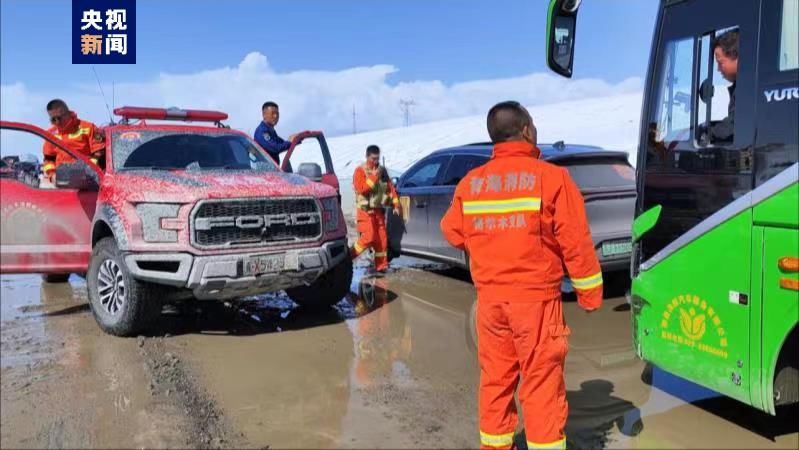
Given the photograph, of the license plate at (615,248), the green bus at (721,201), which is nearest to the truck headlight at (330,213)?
the license plate at (615,248)

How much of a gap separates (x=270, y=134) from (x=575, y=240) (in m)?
6.04

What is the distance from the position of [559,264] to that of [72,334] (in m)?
4.81

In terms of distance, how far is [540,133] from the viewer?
29.8 m

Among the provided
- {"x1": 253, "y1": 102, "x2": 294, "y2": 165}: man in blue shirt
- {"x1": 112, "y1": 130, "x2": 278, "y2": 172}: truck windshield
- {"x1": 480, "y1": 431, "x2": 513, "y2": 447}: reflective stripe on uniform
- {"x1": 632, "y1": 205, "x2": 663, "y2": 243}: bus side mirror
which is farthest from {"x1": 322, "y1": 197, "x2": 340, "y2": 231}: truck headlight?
{"x1": 480, "y1": 431, "x2": 513, "y2": 447}: reflective stripe on uniform

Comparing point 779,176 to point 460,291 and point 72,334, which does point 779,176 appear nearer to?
point 460,291

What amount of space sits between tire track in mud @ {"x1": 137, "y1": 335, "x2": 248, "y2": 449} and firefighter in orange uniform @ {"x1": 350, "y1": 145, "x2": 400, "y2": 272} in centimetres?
360

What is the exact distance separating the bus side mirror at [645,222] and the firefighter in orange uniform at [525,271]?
100cm

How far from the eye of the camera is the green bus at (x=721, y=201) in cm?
315

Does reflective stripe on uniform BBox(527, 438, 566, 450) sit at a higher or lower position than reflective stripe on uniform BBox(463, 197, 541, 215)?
lower

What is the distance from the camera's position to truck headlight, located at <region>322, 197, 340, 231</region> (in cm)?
616

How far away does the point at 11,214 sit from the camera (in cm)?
575

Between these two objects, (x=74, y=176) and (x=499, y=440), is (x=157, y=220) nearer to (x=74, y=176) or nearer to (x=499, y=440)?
(x=74, y=176)

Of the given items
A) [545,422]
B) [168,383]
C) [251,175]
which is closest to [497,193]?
[545,422]

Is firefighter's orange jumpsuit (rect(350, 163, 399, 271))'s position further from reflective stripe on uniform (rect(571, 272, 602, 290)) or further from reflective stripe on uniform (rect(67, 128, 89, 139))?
reflective stripe on uniform (rect(571, 272, 602, 290))
